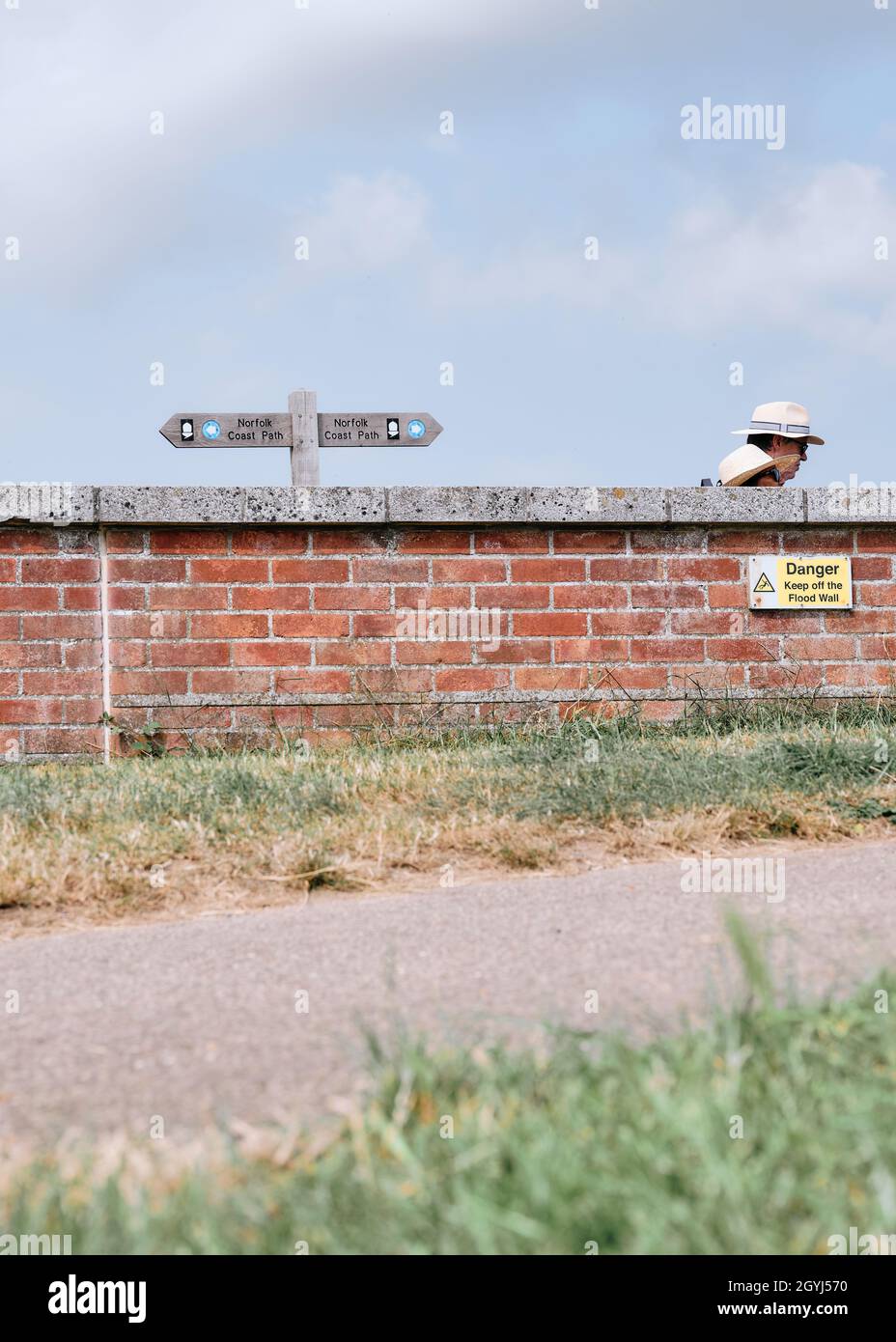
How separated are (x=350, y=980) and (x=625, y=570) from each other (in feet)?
12.3

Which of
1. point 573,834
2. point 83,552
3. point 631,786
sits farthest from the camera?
point 83,552

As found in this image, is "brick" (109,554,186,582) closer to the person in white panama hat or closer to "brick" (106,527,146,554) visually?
"brick" (106,527,146,554)

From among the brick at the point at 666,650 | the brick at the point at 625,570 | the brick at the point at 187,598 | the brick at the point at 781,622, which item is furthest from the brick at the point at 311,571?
the brick at the point at 781,622

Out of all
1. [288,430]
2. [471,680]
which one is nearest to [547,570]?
[471,680]

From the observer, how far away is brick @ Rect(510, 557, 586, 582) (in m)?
5.79

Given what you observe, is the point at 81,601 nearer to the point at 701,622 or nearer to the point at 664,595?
the point at 664,595

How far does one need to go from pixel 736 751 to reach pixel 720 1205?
3423 mm

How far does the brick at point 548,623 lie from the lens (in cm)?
580

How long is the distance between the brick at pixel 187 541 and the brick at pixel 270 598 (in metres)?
0.22

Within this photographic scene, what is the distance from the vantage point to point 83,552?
5.69m
